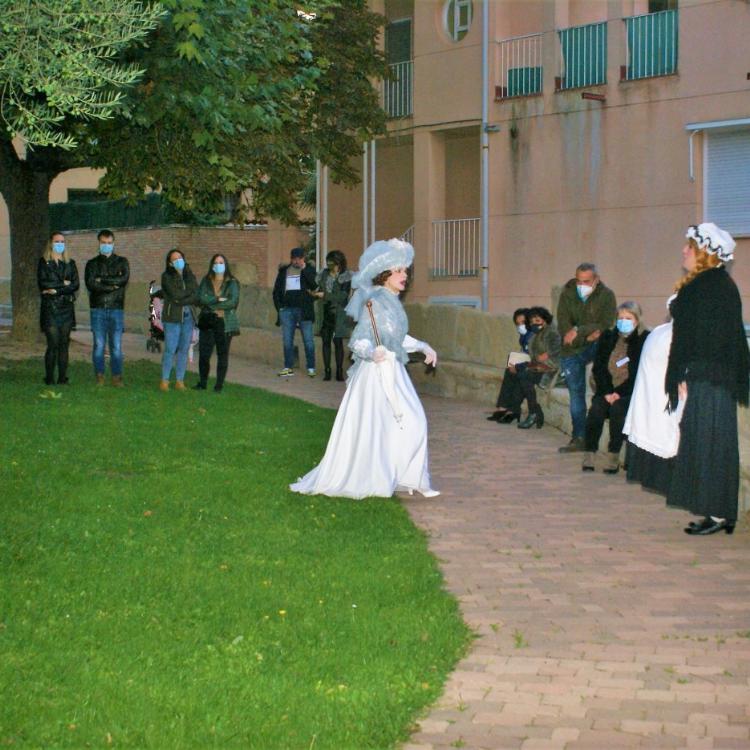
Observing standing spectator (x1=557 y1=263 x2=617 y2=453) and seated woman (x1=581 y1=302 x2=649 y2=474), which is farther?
standing spectator (x1=557 y1=263 x2=617 y2=453)

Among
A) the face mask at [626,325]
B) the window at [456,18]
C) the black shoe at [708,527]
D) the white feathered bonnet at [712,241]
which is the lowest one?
the black shoe at [708,527]

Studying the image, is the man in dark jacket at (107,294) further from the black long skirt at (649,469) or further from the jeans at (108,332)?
the black long skirt at (649,469)

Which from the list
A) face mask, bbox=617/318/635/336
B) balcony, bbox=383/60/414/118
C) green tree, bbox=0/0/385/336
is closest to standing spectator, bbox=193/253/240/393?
green tree, bbox=0/0/385/336

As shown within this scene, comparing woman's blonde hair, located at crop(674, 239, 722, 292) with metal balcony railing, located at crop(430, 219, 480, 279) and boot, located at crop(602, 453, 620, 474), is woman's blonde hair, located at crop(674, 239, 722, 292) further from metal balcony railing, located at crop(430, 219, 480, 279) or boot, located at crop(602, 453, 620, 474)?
metal balcony railing, located at crop(430, 219, 480, 279)

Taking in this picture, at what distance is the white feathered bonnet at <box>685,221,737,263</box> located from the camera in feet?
32.2

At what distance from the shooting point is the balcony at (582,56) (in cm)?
2419

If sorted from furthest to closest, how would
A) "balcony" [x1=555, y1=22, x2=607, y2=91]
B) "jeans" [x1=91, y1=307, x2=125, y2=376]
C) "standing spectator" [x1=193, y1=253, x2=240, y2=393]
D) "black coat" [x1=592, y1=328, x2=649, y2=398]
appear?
1. "balcony" [x1=555, y1=22, x2=607, y2=91]
2. "standing spectator" [x1=193, y1=253, x2=240, y2=393]
3. "jeans" [x1=91, y1=307, x2=125, y2=376]
4. "black coat" [x1=592, y1=328, x2=649, y2=398]

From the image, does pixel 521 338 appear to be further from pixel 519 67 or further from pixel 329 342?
pixel 519 67

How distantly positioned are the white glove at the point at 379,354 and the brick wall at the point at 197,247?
23985 millimetres

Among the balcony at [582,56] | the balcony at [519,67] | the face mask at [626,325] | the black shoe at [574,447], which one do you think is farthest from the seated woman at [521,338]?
the balcony at [519,67]

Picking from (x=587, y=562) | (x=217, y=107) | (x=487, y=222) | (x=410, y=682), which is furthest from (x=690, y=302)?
(x=487, y=222)

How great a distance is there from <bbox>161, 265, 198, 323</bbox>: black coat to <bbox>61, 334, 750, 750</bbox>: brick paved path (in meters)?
6.10

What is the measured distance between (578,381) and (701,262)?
189 inches

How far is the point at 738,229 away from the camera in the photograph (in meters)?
21.9
